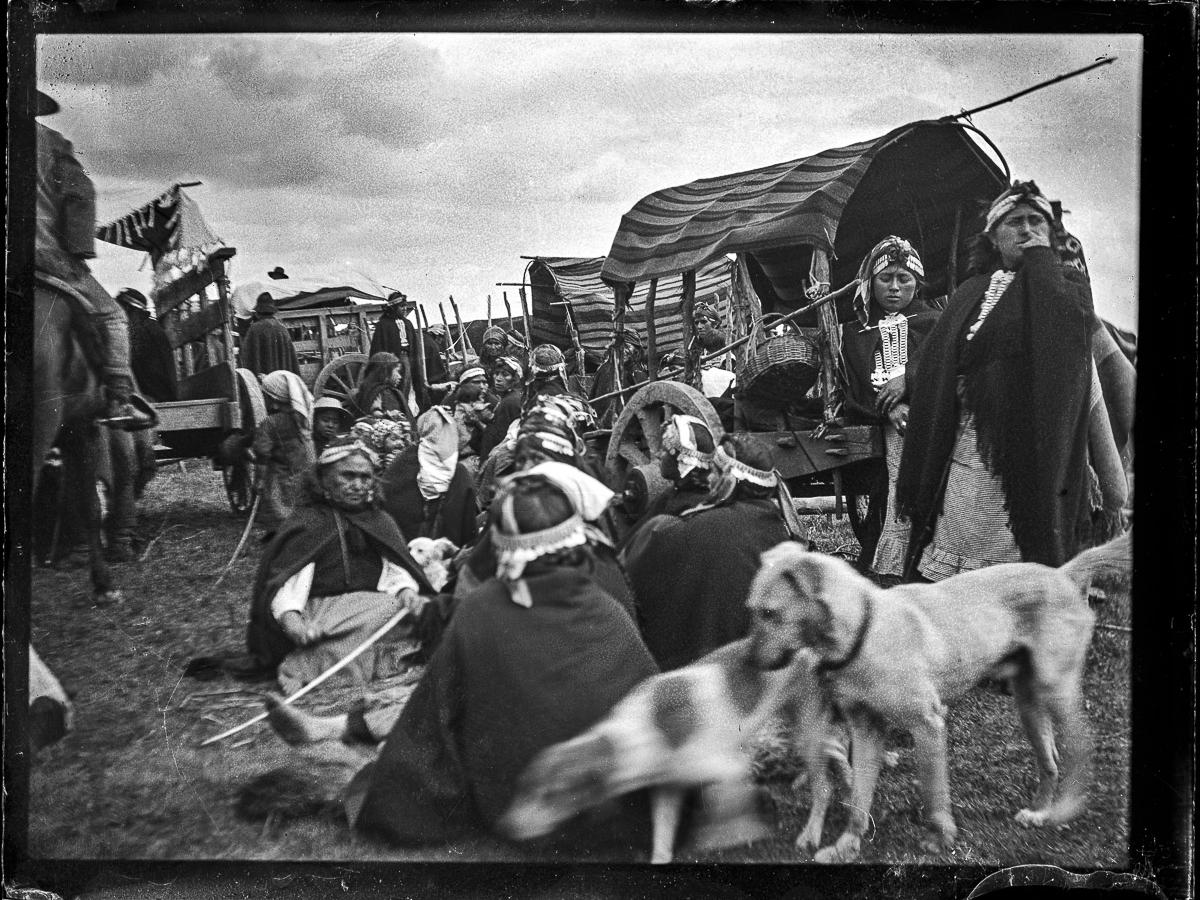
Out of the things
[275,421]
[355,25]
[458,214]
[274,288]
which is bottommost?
[275,421]

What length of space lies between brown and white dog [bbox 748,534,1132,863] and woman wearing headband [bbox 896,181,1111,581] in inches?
6.2

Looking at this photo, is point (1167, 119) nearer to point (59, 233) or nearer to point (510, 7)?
point (510, 7)

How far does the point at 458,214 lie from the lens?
169 inches

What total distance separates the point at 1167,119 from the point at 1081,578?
2057mm

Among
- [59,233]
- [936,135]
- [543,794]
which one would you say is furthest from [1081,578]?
[59,233]

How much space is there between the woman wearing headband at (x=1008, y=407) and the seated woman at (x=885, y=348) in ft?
0.20

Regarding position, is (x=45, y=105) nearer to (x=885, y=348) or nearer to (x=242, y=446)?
(x=242, y=446)

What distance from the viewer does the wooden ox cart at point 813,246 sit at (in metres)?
4.25

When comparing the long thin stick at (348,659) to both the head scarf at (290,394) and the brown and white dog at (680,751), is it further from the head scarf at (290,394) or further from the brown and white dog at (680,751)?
the head scarf at (290,394)

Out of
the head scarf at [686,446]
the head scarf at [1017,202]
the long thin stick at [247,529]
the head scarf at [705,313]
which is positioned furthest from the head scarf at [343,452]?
the head scarf at [1017,202]

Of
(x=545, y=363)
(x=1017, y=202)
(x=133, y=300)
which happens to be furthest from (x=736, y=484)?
(x=133, y=300)

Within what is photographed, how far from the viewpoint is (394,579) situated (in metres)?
4.15

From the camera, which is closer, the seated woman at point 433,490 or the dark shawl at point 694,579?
the dark shawl at point 694,579

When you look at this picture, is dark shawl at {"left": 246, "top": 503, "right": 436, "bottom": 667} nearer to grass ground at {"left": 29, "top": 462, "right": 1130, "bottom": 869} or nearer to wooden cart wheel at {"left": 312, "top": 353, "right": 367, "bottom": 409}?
grass ground at {"left": 29, "top": 462, "right": 1130, "bottom": 869}
